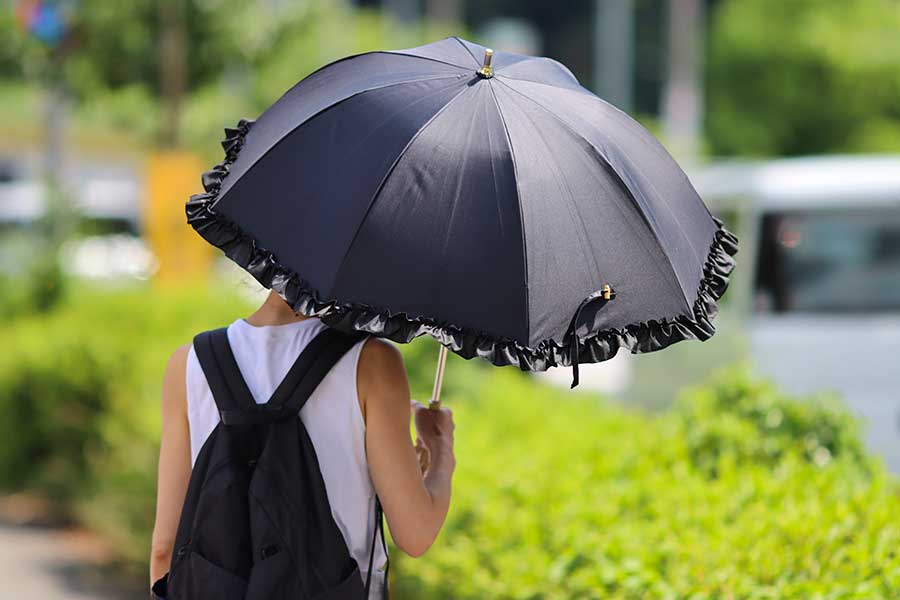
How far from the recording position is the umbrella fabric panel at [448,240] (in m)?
2.11

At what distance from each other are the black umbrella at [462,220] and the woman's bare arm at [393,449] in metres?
0.15

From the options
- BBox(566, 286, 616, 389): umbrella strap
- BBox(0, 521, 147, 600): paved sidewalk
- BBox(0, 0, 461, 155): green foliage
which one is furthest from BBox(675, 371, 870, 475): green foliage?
BBox(0, 0, 461, 155): green foliage

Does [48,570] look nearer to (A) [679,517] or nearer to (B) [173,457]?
(A) [679,517]

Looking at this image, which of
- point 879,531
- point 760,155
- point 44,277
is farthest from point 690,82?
point 879,531

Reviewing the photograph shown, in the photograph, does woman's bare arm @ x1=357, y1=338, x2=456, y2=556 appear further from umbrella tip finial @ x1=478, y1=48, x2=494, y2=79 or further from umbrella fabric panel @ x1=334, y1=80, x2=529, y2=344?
umbrella tip finial @ x1=478, y1=48, x2=494, y2=79

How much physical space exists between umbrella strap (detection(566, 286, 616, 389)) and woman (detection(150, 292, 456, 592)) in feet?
1.04

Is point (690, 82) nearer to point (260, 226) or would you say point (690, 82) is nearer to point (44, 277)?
point (44, 277)

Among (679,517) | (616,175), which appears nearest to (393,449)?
(616,175)

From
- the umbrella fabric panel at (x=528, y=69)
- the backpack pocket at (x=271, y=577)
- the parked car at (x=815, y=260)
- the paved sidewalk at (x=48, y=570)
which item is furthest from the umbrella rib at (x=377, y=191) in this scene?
the parked car at (x=815, y=260)

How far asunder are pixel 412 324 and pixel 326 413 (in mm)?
262

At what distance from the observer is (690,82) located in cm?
2731

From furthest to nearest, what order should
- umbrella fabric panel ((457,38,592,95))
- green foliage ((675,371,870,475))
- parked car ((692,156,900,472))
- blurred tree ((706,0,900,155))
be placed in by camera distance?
blurred tree ((706,0,900,155)) → parked car ((692,156,900,472)) → green foliage ((675,371,870,475)) → umbrella fabric panel ((457,38,592,95))

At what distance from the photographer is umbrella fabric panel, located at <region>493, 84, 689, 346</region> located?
7.09 feet

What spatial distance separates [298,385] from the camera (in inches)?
86.4
